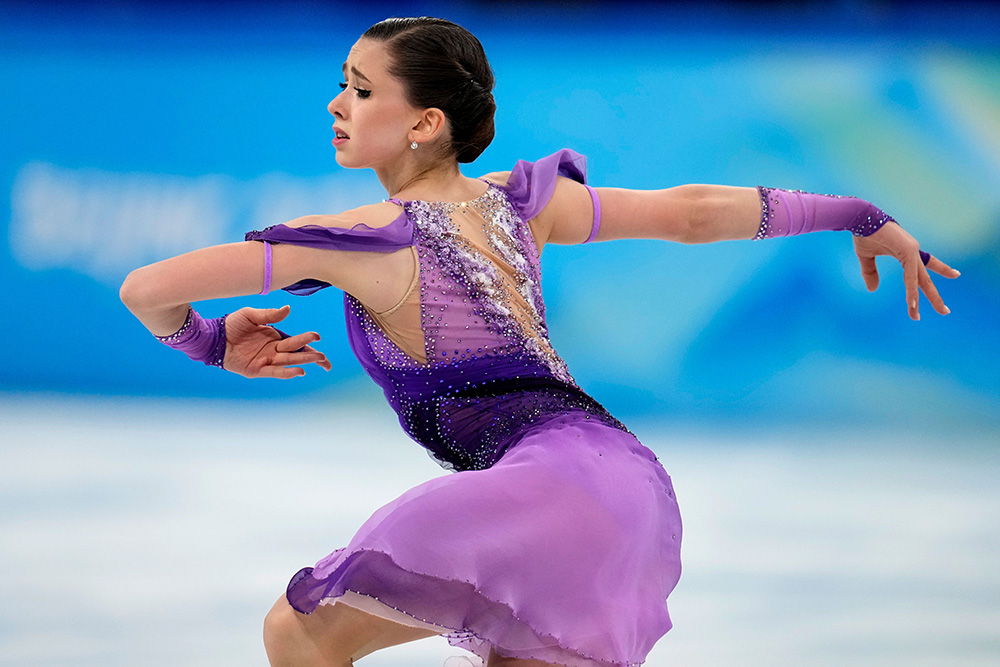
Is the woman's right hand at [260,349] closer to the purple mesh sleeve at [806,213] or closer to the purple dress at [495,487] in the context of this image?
the purple dress at [495,487]

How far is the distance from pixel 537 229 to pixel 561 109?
4175 mm

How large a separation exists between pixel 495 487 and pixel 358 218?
0.50 metres

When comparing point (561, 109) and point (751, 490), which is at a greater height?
point (561, 109)

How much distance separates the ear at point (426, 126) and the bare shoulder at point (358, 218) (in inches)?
8.2

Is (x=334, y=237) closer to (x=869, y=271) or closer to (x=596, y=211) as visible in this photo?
(x=596, y=211)

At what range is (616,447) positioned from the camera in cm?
196

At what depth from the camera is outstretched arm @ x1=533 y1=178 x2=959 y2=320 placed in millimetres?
2385

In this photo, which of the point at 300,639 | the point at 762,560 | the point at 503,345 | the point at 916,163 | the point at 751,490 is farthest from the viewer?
the point at 916,163

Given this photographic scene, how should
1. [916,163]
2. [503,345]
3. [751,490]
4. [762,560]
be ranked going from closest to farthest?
[503,345] → [762,560] → [751,490] → [916,163]

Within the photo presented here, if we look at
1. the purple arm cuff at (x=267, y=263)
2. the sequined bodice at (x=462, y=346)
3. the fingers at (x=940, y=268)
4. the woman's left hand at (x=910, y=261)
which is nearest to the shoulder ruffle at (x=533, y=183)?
the sequined bodice at (x=462, y=346)

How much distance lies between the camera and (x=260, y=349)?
7.60 feet

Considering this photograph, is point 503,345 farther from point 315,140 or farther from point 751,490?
point 315,140

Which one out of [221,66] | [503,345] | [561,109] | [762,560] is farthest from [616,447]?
[221,66]

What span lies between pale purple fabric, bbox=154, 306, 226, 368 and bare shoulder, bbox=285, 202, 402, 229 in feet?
1.15
